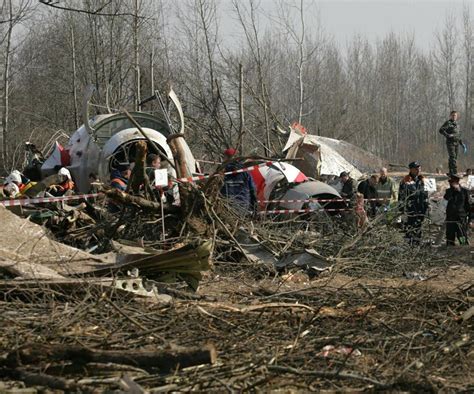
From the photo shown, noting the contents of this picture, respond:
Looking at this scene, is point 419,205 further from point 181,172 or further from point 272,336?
point 272,336

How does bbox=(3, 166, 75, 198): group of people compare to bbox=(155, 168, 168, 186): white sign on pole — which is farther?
bbox=(3, 166, 75, 198): group of people

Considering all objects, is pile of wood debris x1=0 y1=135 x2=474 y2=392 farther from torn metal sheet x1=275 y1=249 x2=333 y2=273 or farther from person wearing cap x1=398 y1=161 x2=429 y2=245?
person wearing cap x1=398 y1=161 x2=429 y2=245

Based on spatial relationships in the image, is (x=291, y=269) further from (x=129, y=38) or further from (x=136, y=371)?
(x=129, y=38)

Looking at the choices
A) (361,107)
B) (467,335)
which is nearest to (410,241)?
(467,335)

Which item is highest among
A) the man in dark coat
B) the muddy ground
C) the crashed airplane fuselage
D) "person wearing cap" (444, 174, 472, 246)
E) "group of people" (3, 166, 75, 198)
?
the crashed airplane fuselage

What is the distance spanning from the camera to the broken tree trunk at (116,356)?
4.63 meters

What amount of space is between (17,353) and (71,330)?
2.17 feet

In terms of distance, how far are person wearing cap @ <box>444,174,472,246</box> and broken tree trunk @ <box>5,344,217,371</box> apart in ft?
31.4

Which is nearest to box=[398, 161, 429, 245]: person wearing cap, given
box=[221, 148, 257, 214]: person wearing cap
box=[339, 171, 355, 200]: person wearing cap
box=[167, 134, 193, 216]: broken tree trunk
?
box=[339, 171, 355, 200]: person wearing cap

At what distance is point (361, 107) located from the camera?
5059 centimetres

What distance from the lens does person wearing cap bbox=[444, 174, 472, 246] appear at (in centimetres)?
1341

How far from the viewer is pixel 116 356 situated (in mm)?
4715

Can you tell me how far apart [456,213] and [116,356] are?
9.84m

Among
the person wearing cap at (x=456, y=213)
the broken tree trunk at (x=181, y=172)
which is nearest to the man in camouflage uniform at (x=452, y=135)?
the person wearing cap at (x=456, y=213)
